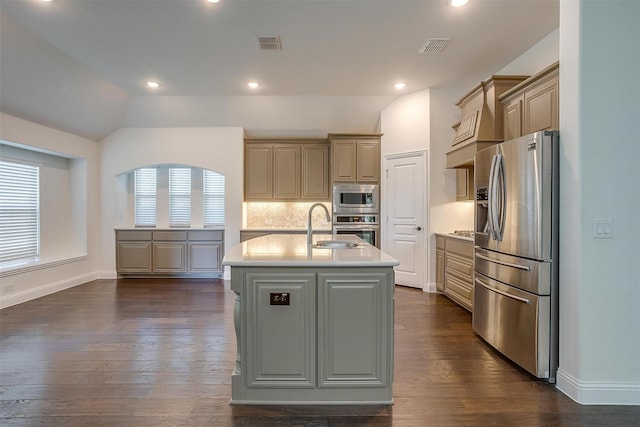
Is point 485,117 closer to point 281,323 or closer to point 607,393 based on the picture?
point 607,393

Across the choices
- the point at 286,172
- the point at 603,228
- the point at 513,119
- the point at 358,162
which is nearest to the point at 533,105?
the point at 513,119

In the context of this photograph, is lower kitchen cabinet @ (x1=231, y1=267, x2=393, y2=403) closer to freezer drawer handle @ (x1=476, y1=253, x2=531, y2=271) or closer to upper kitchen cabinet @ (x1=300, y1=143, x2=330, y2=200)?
freezer drawer handle @ (x1=476, y1=253, x2=531, y2=271)

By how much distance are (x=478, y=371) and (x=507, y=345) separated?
35 centimetres

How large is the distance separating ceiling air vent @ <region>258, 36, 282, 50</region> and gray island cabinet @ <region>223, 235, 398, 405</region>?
2556mm

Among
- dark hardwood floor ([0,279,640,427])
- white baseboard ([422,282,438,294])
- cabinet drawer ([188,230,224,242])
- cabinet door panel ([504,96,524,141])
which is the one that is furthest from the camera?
cabinet drawer ([188,230,224,242])

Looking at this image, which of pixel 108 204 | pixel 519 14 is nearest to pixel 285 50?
pixel 519 14

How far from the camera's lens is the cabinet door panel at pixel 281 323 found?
1.99m

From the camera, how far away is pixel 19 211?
15.6 ft

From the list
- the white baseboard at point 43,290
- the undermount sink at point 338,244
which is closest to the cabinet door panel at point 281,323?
the undermount sink at point 338,244

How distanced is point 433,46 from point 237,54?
2222mm

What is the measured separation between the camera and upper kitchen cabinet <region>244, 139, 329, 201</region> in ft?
19.6

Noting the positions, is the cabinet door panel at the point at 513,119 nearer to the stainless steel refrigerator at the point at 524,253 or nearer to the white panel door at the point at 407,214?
the stainless steel refrigerator at the point at 524,253

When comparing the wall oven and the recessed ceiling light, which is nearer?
the recessed ceiling light

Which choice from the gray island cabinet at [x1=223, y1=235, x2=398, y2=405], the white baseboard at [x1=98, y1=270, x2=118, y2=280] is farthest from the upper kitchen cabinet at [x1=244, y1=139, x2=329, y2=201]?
the gray island cabinet at [x1=223, y1=235, x2=398, y2=405]
